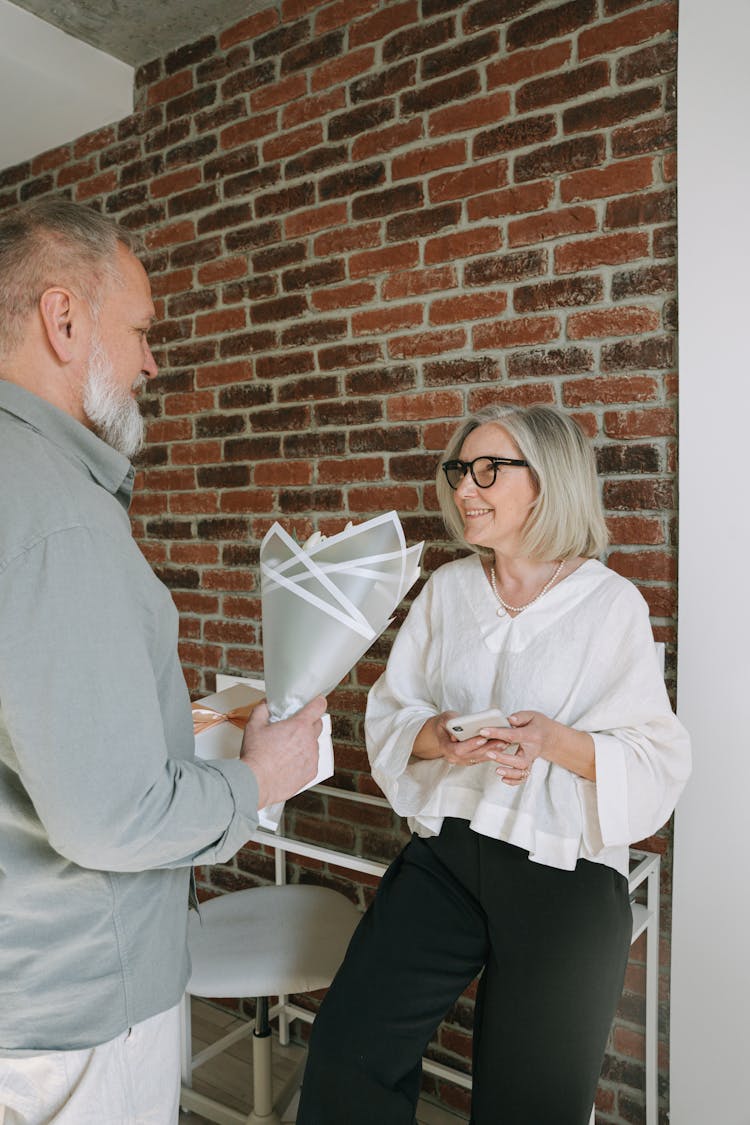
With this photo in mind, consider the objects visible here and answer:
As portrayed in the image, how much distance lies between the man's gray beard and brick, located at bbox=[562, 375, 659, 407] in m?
1.13

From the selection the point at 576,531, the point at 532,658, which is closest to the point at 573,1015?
the point at 532,658

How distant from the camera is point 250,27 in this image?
9.02 ft

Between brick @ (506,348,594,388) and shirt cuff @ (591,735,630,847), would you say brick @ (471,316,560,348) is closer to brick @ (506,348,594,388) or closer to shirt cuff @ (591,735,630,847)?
brick @ (506,348,594,388)

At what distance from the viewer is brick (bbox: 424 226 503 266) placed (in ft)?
7.31

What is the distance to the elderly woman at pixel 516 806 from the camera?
1596 millimetres

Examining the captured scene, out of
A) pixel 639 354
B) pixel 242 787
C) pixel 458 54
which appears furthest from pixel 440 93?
pixel 242 787

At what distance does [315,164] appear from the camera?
2.61 meters

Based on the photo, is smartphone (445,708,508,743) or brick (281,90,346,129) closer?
smartphone (445,708,508,743)

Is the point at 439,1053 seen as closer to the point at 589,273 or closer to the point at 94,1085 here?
the point at 94,1085

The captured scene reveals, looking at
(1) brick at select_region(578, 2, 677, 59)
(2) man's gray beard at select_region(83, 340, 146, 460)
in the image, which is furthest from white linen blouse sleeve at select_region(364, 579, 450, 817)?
(1) brick at select_region(578, 2, 677, 59)

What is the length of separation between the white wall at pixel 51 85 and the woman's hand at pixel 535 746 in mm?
2589

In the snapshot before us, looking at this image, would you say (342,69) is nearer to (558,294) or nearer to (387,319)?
(387,319)

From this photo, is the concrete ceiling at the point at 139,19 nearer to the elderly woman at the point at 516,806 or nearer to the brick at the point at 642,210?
the brick at the point at 642,210

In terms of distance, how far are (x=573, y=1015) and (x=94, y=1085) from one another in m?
0.85
